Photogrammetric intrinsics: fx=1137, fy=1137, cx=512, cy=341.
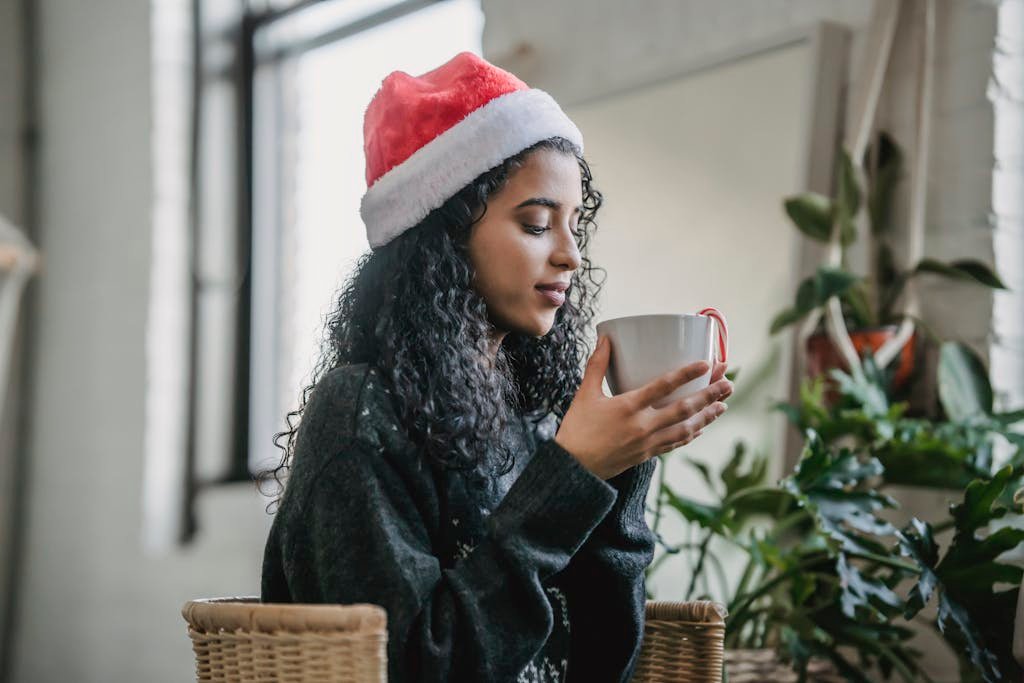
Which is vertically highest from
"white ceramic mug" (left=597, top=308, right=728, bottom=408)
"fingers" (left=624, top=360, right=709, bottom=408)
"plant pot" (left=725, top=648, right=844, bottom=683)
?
"white ceramic mug" (left=597, top=308, right=728, bottom=408)

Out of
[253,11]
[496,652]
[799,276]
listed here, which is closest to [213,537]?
[253,11]

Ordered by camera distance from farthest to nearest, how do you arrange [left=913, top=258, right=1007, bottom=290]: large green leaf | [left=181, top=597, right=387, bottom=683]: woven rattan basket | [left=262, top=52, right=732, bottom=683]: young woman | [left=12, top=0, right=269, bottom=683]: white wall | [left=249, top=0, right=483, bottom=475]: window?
1. [left=12, top=0, right=269, bottom=683]: white wall
2. [left=249, top=0, right=483, bottom=475]: window
3. [left=913, top=258, right=1007, bottom=290]: large green leaf
4. [left=262, top=52, right=732, bottom=683]: young woman
5. [left=181, top=597, right=387, bottom=683]: woven rattan basket

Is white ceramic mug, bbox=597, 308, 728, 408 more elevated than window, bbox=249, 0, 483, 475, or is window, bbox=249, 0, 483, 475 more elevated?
window, bbox=249, 0, 483, 475

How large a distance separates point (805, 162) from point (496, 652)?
109 centimetres

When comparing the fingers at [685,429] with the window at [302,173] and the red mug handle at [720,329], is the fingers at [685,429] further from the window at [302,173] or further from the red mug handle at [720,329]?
the window at [302,173]

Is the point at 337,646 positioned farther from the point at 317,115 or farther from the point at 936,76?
the point at 317,115

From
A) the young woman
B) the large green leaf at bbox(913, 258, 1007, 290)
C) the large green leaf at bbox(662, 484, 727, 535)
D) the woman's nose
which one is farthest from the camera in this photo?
the large green leaf at bbox(913, 258, 1007, 290)

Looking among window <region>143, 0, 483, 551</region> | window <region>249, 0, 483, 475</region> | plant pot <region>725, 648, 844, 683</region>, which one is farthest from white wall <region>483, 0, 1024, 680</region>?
window <region>143, 0, 483, 551</region>

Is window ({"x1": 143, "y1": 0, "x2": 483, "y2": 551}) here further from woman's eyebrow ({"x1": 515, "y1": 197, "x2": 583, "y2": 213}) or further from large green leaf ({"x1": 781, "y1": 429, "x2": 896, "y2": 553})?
woman's eyebrow ({"x1": 515, "y1": 197, "x2": 583, "y2": 213})

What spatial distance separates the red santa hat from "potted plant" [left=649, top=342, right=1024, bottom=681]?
0.48 metres

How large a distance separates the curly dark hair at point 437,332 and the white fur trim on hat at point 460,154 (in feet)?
0.04

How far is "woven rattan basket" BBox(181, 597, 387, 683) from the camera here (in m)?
0.71

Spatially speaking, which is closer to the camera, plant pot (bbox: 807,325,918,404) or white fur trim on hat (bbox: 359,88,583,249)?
white fur trim on hat (bbox: 359,88,583,249)

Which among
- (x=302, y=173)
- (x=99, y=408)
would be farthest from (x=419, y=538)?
(x=99, y=408)
